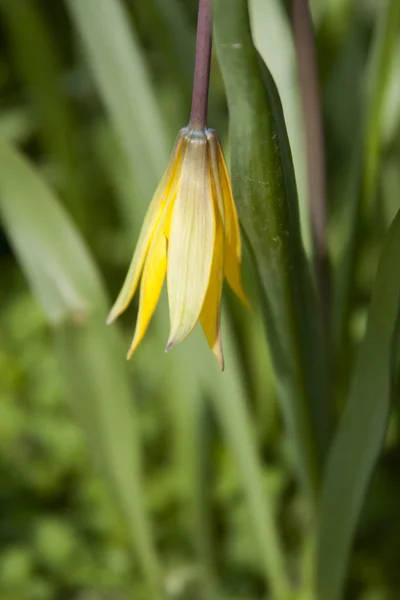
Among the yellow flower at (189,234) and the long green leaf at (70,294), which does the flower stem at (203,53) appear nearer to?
the yellow flower at (189,234)

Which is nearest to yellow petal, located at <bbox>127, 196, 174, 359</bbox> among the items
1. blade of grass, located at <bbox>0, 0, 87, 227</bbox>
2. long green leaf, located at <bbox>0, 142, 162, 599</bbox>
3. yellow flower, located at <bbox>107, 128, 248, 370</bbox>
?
yellow flower, located at <bbox>107, 128, 248, 370</bbox>

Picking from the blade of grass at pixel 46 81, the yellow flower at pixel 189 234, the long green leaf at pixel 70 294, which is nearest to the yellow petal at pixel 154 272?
the yellow flower at pixel 189 234

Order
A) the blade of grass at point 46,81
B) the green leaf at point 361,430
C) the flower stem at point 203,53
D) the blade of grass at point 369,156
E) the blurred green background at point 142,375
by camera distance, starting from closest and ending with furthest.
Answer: the flower stem at point 203,53 < the green leaf at point 361,430 < the blade of grass at point 369,156 < the blurred green background at point 142,375 < the blade of grass at point 46,81

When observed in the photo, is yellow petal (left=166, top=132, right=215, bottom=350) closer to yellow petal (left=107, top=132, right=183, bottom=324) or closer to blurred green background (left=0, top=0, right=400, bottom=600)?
yellow petal (left=107, top=132, right=183, bottom=324)

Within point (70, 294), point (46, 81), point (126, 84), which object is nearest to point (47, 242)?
point (70, 294)

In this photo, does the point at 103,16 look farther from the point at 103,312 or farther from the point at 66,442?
the point at 66,442

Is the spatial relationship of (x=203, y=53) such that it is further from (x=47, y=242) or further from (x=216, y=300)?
(x=47, y=242)

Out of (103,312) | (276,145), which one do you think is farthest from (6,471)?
(276,145)
